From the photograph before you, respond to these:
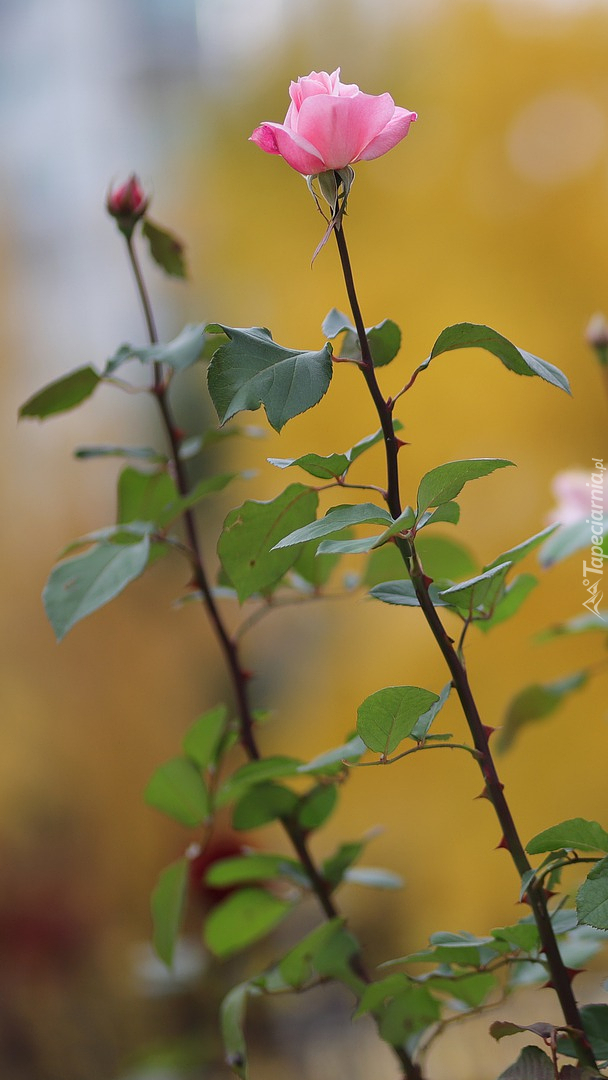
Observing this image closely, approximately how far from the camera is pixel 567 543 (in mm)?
388

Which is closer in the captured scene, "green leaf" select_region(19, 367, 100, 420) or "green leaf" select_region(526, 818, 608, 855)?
"green leaf" select_region(526, 818, 608, 855)

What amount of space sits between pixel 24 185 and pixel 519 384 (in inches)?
27.6

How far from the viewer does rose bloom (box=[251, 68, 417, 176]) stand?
22 cm

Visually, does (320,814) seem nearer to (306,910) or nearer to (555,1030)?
(555,1030)

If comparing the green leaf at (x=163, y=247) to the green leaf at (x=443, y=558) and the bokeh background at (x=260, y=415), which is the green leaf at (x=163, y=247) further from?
the bokeh background at (x=260, y=415)

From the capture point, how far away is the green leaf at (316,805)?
366 mm

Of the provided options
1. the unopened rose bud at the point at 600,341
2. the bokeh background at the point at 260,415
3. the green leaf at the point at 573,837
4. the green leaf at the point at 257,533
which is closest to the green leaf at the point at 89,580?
the green leaf at the point at 257,533

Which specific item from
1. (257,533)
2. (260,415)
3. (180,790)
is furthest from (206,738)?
(260,415)

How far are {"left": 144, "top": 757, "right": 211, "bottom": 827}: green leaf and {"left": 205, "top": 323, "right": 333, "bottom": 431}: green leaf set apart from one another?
0.20 meters

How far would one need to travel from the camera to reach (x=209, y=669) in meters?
1.18

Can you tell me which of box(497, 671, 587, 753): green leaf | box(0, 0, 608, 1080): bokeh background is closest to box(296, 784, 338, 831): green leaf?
box(497, 671, 587, 753): green leaf

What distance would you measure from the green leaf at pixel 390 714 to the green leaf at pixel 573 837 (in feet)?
0.15

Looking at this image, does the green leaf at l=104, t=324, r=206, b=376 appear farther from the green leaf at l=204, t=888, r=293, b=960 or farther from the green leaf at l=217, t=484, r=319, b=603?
the green leaf at l=204, t=888, r=293, b=960

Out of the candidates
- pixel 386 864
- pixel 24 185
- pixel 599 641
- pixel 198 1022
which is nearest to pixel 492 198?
pixel 599 641
